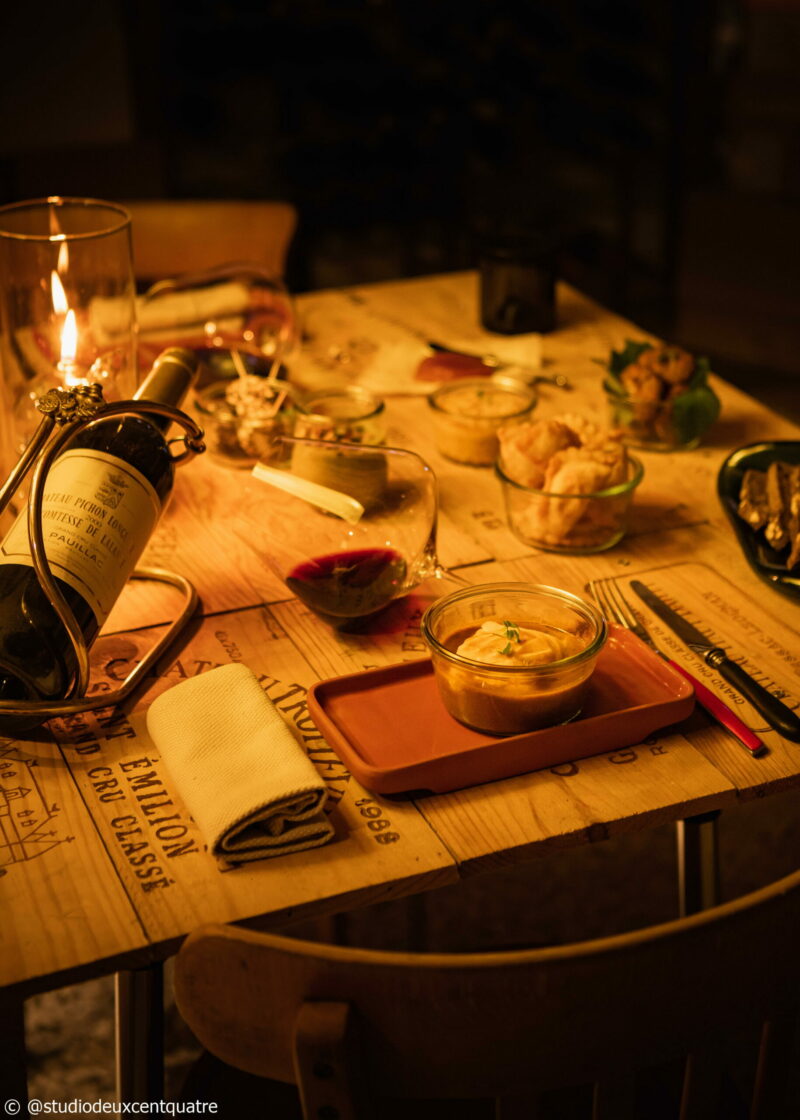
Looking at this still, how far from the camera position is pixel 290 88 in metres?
4.19

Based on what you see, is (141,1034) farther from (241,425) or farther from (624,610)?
(241,425)

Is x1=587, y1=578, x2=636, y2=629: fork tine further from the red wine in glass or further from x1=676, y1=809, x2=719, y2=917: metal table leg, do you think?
x1=676, y1=809, x2=719, y2=917: metal table leg

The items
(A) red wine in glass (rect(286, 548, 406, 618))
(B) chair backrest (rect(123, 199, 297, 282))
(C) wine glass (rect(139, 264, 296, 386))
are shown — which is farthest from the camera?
(B) chair backrest (rect(123, 199, 297, 282))

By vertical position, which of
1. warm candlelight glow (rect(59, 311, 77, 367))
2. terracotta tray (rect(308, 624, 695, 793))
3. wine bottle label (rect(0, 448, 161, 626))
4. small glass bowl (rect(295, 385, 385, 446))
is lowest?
terracotta tray (rect(308, 624, 695, 793))

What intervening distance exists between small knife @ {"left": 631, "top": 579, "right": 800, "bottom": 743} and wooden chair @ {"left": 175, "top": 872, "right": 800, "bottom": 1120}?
0.26 m

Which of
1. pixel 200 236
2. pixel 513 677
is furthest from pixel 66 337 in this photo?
pixel 200 236

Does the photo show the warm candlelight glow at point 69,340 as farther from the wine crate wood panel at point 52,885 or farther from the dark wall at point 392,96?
the dark wall at point 392,96

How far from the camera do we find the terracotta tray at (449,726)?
889mm

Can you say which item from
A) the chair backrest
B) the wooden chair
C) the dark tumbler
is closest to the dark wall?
the chair backrest

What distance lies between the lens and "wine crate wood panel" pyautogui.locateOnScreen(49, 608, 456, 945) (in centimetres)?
79

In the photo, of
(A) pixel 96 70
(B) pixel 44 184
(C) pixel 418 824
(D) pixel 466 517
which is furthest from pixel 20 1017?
(A) pixel 96 70

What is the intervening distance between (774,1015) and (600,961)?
18cm

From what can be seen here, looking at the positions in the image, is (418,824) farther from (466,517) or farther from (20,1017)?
(466,517)

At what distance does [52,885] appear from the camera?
81 centimetres
